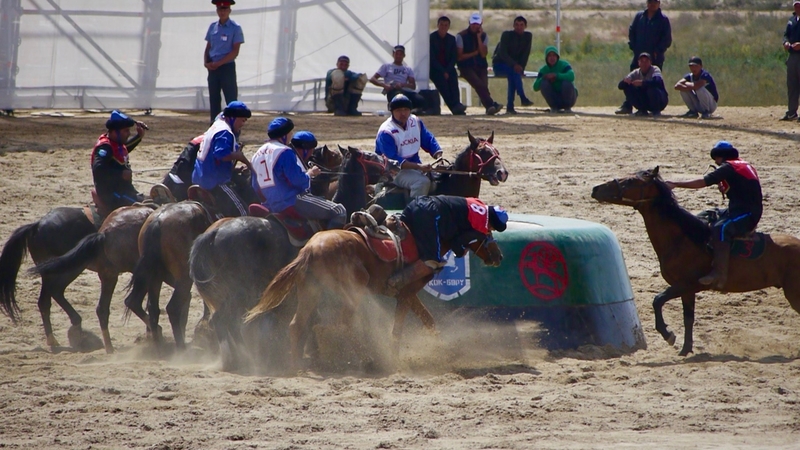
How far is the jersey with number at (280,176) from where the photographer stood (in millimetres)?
8648

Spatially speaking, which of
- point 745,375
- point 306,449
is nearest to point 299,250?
point 306,449

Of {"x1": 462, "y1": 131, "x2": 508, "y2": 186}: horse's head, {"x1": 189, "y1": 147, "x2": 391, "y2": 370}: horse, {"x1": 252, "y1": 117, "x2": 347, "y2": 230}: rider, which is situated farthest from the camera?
{"x1": 462, "y1": 131, "x2": 508, "y2": 186}: horse's head

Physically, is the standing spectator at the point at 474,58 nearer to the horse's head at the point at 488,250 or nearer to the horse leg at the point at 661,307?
the horse leg at the point at 661,307

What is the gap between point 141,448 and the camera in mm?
6027

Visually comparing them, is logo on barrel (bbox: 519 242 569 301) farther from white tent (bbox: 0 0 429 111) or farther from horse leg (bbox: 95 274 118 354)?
white tent (bbox: 0 0 429 111)

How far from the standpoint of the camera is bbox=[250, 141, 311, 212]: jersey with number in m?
A: 8.65

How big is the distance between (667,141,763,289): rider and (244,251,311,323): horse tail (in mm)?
3457

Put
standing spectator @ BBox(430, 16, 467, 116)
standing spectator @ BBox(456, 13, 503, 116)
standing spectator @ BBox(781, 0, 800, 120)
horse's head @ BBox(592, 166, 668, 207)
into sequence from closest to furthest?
horse's head @ BBox(592, 166, 668, 207) < standing spectator @ BBox(781, 0, 800, 120) < standing spectator @ BBox(430, 16, 467, 116) < standing spectator @ BBox(456, 13, 503, 116)

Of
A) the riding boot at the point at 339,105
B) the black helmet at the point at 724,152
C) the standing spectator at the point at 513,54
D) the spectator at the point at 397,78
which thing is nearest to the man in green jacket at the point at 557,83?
the standing spectator at the point at 513,54

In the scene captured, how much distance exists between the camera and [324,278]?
797cm

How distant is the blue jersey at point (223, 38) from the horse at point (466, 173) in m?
6.73

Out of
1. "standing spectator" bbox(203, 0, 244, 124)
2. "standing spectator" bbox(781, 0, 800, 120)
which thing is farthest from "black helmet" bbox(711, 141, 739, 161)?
"standing spectator" bbox(781, 0, 800, 120)

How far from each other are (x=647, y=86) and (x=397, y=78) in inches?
208

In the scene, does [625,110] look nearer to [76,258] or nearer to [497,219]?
[497,219]
